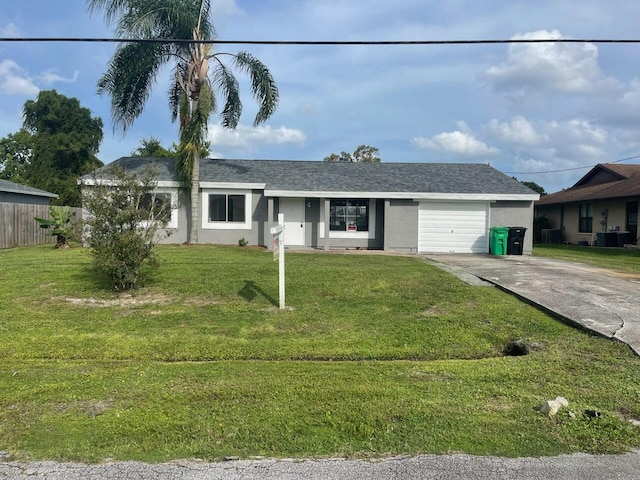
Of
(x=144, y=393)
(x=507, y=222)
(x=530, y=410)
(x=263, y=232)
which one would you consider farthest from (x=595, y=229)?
(x=144, y=393)

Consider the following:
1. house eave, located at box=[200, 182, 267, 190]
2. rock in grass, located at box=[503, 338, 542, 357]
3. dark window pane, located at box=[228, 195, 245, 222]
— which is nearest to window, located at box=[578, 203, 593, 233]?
house eave, located at box=[200, 182, 267, 190]

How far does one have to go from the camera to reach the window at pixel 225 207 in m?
19.3

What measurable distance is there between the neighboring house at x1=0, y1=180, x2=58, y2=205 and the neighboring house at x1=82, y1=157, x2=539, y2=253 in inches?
331

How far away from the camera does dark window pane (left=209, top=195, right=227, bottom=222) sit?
19312 mm

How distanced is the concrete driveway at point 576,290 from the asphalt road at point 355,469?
3.46 m

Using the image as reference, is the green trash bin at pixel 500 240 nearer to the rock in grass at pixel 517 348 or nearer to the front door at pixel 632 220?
the front door at pixel 632 220

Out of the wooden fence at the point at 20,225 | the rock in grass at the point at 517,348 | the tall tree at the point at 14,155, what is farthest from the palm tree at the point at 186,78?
the tall tree at the point at 14,155

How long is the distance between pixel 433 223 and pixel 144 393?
50.5 ft

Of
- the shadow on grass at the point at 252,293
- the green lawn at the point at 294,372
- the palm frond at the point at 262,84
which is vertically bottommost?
the green lawn at the point at 294,372

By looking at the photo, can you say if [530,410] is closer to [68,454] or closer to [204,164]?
[68,454]

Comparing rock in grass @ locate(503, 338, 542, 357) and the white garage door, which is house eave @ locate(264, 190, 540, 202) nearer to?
the white garage door

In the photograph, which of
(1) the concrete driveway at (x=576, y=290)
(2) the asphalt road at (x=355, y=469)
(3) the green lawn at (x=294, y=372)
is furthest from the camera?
(1) the concrete driveway at (x=576, y=290)

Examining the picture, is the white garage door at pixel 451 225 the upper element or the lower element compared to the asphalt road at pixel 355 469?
upper

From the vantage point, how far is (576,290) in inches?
383
